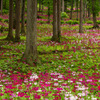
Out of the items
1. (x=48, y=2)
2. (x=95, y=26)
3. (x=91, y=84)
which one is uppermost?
(x=48, y=2)

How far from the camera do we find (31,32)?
7.84m

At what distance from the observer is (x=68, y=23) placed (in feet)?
109

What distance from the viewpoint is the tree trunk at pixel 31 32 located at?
776 cm

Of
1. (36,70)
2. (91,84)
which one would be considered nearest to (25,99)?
(91,84)

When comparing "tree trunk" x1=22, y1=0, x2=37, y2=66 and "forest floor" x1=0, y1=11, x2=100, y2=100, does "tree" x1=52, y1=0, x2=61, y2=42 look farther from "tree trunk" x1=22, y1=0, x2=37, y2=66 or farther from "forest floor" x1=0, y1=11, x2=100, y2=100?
"tree trunk" x1=22, y1=0, x2=37, y2=66

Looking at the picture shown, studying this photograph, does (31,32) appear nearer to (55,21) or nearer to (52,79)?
(52,79)

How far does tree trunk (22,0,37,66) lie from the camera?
25.4ft

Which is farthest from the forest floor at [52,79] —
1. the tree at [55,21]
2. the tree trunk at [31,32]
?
the tree at [55,21]

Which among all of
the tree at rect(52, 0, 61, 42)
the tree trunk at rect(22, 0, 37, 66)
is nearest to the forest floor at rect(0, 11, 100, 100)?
the tree trunk at rect(22, 0, 37, 66)

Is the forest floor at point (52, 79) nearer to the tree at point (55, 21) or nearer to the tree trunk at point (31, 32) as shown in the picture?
the tree trunk at point (31, 32)

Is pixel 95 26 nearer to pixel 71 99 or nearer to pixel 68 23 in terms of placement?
pixel 68 23

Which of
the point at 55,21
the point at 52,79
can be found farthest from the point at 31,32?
the point at 55,21

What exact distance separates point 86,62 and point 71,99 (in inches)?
210

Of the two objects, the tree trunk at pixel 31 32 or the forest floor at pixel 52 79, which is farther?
the tree trunk at pixel 31 32
